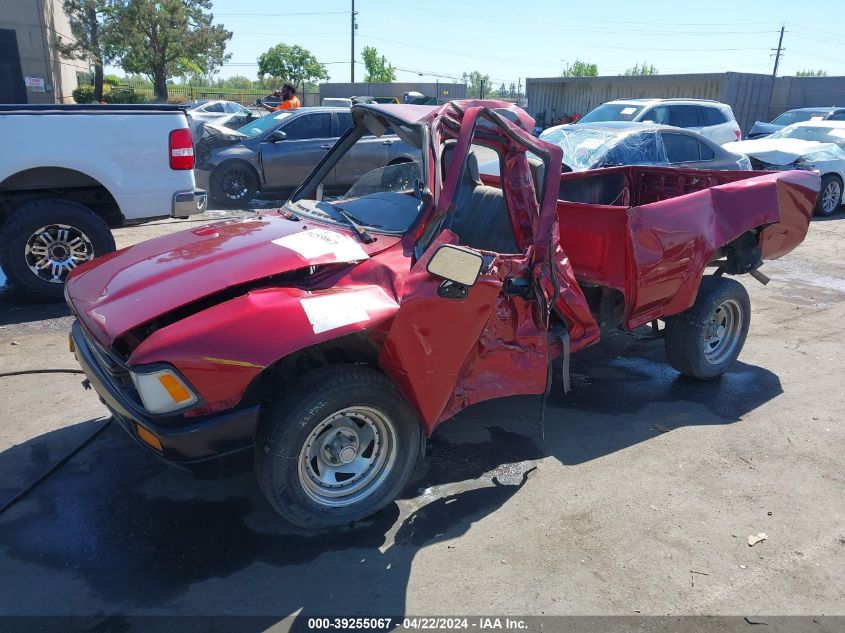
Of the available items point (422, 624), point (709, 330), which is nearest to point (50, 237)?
point (422, 624)

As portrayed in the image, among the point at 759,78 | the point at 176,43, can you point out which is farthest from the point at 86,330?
the point at 176,43

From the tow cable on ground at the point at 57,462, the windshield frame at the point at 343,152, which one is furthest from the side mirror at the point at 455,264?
the tow cable on ground at the point at 57,462

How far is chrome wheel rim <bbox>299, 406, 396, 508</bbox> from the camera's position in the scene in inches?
125

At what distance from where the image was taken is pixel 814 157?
38.8ft

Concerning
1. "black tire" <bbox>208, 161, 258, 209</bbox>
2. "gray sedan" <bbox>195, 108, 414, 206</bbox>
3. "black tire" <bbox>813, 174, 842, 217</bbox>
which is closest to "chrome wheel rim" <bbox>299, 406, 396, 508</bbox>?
"gray sedan" <bbox>195, 108, 414, 206</bbox>

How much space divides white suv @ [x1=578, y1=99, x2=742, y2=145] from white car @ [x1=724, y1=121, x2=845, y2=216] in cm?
77

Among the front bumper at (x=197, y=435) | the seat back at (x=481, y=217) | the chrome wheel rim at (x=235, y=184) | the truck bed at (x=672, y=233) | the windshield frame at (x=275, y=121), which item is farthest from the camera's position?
the windshield frame at (x=275, y=121)

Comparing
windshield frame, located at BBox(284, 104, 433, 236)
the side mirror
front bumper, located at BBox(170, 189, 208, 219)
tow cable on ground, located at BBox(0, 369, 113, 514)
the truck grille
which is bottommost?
tow cable on ground, located at BBox(0, 369, 113, 514)

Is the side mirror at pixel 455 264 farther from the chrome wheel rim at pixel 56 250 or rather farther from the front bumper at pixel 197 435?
the chrome wheel rim at pixel 56 250

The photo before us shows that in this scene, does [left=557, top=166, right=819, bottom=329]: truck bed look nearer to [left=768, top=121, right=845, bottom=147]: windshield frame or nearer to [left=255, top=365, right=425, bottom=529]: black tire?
[left=255, top=365, right=425, bottom=529]: black tire

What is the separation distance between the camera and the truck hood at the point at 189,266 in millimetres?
3090

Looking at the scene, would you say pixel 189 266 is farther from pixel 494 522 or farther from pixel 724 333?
pixel 724 333

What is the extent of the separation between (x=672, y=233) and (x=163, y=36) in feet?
132

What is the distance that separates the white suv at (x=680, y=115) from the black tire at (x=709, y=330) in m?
8.44
